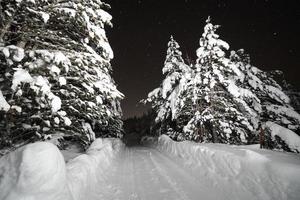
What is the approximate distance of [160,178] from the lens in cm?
800

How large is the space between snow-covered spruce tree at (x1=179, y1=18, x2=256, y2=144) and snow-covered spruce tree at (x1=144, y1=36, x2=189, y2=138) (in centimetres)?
123

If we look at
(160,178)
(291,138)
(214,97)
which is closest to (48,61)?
(160,178)

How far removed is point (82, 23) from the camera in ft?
19.7

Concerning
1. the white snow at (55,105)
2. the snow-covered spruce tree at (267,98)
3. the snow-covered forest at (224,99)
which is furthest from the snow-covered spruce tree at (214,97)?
the white snow at (55,105)

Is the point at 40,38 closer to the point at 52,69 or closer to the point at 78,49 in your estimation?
the point at 78,49

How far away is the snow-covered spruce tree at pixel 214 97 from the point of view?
46.0 ft

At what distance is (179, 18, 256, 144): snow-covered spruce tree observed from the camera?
1403 centimetres

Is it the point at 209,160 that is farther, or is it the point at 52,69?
the point at 209,160

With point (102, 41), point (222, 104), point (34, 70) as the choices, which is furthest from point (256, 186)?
point (222, 104)

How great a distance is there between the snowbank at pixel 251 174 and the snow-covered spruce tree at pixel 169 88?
22.0 ft

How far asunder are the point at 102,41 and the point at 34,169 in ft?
12.2

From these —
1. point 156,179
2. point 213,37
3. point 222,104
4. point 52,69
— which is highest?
point 213,37

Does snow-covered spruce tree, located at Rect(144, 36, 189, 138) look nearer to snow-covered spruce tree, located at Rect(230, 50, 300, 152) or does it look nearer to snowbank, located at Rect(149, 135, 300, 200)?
snow-covered spruce tree, located at Rect(230, 50, 300, 152)

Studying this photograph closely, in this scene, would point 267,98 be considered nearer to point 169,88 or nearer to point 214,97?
point 214,97
